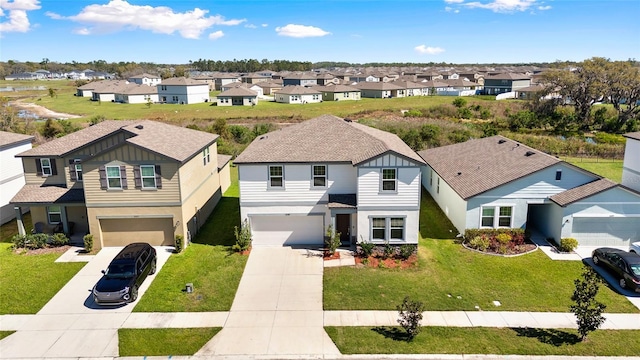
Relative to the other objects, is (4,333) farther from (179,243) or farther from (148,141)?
(148,141)

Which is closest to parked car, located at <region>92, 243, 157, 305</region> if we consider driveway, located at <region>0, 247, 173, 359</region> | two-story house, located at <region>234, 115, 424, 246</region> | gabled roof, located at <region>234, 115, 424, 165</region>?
driveway, located at <region>0, 247, 173, 359</region>

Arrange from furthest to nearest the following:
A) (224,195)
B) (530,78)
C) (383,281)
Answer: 1. (530,78)
2. (224,195)
3. (383,281)

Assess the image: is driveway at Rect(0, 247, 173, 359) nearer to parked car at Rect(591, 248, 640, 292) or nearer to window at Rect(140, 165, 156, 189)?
window at Rect(140, 165, 156, 189)

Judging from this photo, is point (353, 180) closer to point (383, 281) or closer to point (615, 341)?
point (383, 281)

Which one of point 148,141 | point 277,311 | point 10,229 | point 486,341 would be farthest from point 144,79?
point 486,341

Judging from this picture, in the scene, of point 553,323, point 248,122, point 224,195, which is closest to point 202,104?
point 248,122

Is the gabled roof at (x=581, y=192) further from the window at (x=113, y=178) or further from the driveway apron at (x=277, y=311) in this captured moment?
the window at (x=113, y=178)
